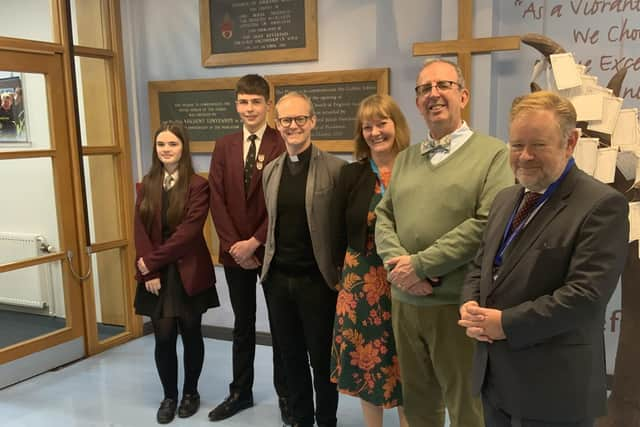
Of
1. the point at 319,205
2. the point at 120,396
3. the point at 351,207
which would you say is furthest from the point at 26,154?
the point at 351,207

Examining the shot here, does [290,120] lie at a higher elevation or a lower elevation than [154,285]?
higher

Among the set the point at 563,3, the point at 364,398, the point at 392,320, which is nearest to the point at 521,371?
the point at 392,320

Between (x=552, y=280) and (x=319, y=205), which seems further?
(x=319, y=205)

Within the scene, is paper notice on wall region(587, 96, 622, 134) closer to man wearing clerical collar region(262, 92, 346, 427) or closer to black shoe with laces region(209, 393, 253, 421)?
man wearing clerical collar region(262, 92, 346, 427)

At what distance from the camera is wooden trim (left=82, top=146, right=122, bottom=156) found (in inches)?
135

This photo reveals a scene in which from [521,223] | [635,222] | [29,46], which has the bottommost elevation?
[635,222]

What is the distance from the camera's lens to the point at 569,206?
126 centimetres

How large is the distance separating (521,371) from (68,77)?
2.92m

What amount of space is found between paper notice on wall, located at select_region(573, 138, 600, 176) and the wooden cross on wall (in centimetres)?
77

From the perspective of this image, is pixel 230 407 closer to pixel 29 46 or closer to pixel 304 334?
pixel 304 334

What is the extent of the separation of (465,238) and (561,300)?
0.45 metres

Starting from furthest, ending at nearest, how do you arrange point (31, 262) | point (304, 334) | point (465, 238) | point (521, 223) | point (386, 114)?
1. point (31, 262)
2. point (304, 334)
3. point (386, 114)
4. point (465, 238)
5. point (521, 223)

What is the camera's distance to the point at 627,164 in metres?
2.02

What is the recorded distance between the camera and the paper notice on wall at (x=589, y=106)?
193 cm
